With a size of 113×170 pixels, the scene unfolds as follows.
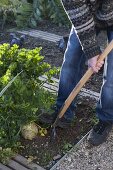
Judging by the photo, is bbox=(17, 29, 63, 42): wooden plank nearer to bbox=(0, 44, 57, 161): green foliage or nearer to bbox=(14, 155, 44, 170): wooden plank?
bbox=(0, 44, 57, 161): green foliage

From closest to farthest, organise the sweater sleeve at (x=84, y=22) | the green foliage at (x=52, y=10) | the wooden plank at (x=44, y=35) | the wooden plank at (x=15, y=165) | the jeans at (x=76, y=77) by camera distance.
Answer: the sweater sleeve at (x=84, y=22) → the wooden plank at (x=15, y=165) → the jeans at (x=76, y=77) → the wooden plank at (x=44, y=35) → the green foliage at (x=52, y=10)

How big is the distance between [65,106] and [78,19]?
2.60 feet

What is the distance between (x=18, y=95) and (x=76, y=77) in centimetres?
51

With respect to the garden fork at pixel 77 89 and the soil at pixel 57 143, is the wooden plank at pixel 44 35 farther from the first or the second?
the garden fork at pixel 77 89

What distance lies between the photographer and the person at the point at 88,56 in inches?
112

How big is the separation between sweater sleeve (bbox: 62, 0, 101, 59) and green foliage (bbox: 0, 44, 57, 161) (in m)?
0.54

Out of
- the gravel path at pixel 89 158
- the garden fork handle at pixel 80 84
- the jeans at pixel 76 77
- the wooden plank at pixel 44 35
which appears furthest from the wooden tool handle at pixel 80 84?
the wooden plank at pixel 44 35

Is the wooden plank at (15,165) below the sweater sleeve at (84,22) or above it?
below

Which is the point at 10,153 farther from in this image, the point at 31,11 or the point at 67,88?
the point at 31,11

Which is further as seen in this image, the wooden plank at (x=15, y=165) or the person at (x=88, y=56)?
the wooden plank at (x=15, y=165)

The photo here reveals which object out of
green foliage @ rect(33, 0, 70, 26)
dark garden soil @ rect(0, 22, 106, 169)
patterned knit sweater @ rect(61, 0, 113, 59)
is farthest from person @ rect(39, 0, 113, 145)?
green foliage @ rect(33, 0, 70, 26)

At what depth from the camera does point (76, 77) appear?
11.2ft

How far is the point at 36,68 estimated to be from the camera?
3344mm

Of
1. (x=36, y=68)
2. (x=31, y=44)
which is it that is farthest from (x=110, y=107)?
(x=31, y=44)
